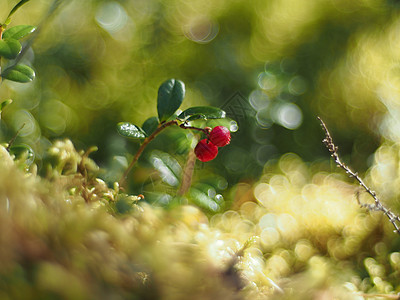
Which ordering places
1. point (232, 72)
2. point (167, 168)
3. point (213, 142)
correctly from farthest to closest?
point (232, 72) < point (167, 168) < point (213, 142)

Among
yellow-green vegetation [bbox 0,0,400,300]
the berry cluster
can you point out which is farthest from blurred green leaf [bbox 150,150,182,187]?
the berry cluster

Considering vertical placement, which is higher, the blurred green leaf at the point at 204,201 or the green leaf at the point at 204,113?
the green leaf at the point at 204,113

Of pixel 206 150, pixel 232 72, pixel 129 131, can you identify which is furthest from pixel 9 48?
pixel 232 72

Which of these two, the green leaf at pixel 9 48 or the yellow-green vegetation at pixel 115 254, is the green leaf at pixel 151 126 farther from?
the green leaf at pixel 9 48

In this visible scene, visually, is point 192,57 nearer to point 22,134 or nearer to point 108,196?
point 22,134

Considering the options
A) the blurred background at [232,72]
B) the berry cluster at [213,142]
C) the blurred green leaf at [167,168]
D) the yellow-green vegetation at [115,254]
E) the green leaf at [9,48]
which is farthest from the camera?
the blurred background at [232,72]

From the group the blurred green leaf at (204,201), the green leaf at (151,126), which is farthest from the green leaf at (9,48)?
the blurred green leaf at (204,201)

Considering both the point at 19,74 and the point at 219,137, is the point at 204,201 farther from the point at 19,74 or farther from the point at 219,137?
the point at 19,74

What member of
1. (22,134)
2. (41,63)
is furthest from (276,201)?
(41,63)
